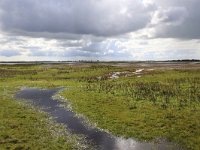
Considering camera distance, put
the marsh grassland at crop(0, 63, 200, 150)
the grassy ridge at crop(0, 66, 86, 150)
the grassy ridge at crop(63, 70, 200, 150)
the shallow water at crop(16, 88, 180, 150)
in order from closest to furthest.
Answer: the shallow water at crop(16, 88, 180, 150)
the grassy ridge at crop(0, 66, 86, 150)
the marsh grassland at crop(0, 63, 200, 150)
the grassy ridge at crop(63, 70, 200, 150)

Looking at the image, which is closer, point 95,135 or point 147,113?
point 95,135

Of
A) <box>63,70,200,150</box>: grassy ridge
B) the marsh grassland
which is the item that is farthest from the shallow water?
<box>63,70,200,150</box>: grassy ridge

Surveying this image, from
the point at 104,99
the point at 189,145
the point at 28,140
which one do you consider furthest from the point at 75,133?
the point at 104,99

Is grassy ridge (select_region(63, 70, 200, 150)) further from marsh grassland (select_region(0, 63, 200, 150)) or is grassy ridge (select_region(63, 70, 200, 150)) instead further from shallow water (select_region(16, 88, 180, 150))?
shallow water (select_region(16, 88, 180, 150))

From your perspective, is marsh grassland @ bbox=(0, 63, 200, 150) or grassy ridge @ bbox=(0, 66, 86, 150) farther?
marsh grassland @ bbox=(0, 63, 200, 150)

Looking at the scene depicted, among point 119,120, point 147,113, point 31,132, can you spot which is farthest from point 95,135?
point 147,113

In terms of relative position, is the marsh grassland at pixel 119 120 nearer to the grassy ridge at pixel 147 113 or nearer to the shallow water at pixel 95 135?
the grassy ridge at pixel 147 113

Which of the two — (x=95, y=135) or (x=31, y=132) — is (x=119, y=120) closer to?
(x=95, y=135)

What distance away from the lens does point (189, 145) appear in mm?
23609

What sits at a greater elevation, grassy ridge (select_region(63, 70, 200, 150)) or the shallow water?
grassy ridge (select_region(63, 70, 200, 150))

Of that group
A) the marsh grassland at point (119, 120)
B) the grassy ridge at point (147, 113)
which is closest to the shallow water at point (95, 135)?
the marsh grassland at point (119, 120)

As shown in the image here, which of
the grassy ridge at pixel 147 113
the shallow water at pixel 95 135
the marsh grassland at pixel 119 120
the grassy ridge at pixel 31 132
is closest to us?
the shallow water at pixel 95 135

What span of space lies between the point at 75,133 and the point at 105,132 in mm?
2749

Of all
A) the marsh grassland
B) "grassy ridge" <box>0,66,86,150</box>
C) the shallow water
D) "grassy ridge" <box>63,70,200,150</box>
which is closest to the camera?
the shallow water
